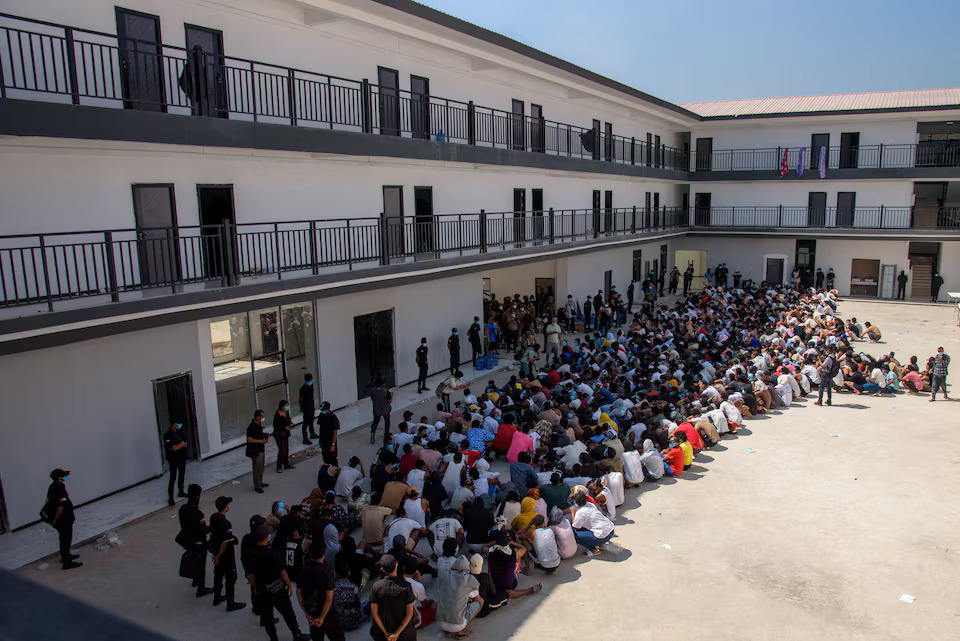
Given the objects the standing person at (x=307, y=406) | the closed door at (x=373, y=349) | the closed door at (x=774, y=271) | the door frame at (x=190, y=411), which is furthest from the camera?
the closed door at (x=774, y=271)

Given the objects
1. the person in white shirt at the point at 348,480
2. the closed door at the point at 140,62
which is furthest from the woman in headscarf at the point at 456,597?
the closed door at the point at 140,62

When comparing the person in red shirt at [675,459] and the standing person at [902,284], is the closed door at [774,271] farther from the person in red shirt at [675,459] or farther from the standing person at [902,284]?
the person in red shirt at [675,459]

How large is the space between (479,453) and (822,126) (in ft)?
111

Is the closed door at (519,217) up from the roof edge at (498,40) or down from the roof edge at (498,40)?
down

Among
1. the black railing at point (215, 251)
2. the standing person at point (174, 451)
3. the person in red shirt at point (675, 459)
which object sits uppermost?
the black railing at point (215, 251)

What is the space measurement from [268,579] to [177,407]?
661cm

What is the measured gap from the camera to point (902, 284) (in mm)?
34750

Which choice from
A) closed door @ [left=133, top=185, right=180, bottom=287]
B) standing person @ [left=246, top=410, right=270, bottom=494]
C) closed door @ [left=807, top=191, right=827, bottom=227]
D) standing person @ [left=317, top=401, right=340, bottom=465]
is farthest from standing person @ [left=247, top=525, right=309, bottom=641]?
closed door @ [left=807, top=191, right=827, bottom=227]

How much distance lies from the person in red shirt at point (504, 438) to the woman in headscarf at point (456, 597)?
503 cm

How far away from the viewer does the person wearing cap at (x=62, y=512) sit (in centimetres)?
962

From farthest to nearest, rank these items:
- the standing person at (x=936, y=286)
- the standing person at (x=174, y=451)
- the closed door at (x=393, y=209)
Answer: the standing person at (x=936, y=286) < the closed door at (x=393, y=209) < the standing person at (x=174, y=451)

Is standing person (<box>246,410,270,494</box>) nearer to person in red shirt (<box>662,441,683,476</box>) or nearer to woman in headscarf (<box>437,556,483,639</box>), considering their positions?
woman in headscarf (<box>437,556,483,639</box>)

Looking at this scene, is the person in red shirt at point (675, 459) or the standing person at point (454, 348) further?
the standing person at point (454, 348)

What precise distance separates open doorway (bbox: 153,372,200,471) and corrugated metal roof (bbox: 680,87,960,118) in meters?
34.8
